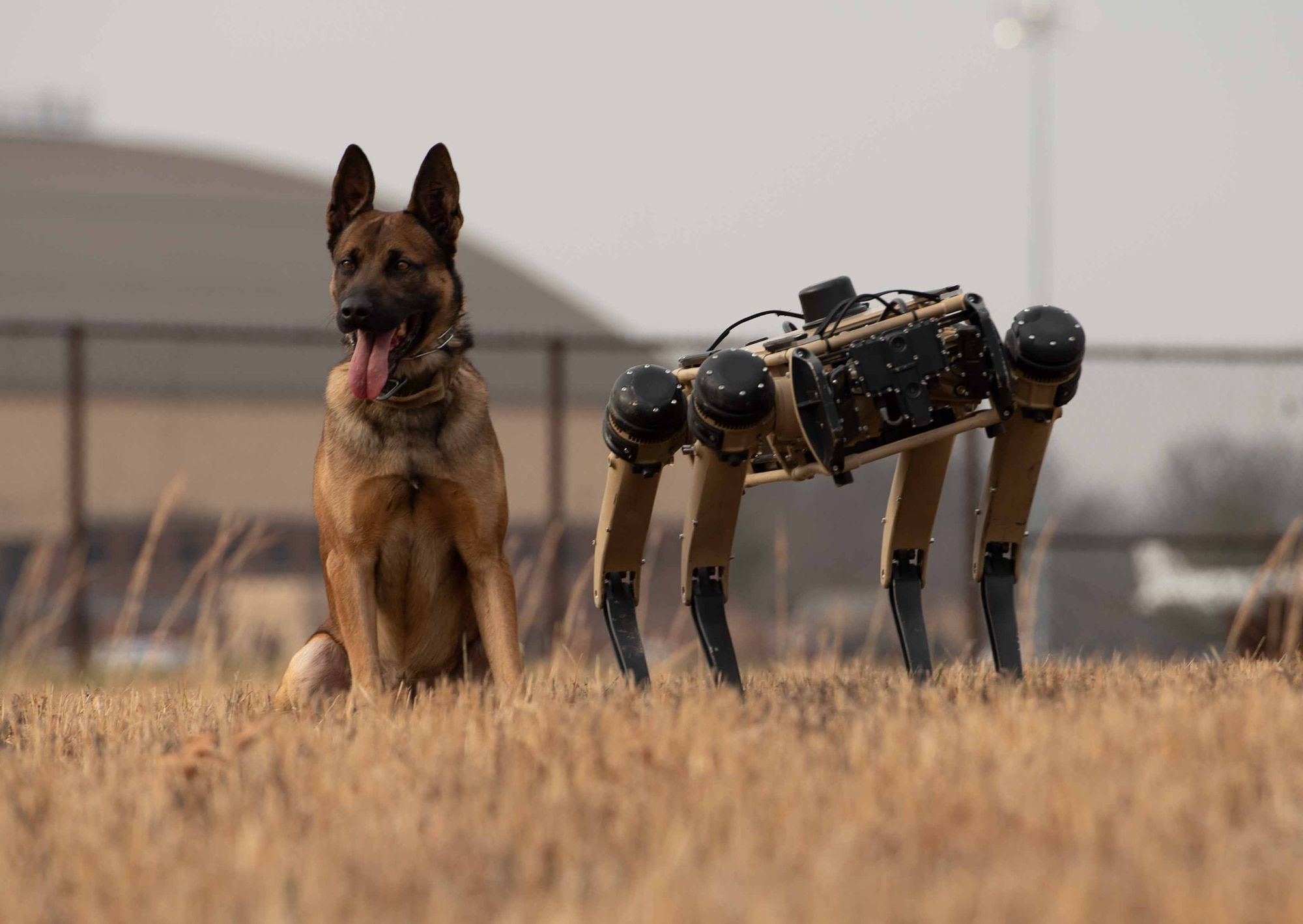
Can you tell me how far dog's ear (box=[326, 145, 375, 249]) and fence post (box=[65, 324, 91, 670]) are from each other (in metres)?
5.04

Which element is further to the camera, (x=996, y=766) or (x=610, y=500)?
(x=610, y=500)

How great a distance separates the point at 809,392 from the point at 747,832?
1599 mm

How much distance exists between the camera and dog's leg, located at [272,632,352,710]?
175 inches

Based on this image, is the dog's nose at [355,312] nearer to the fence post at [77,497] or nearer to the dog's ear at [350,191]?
the dog's ear at [350,191]

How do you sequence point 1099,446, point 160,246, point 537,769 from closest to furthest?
point 537,769, point 1099,446, point 160,246

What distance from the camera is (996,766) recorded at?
2846 millimetres

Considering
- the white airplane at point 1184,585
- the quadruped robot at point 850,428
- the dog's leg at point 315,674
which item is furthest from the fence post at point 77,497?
the white airplane at point 1184,585

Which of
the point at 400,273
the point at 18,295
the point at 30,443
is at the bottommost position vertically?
the point at 30,443

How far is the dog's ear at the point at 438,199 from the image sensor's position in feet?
14.9

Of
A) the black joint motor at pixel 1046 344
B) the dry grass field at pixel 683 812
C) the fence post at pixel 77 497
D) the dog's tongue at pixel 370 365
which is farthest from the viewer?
the fence post at pixel 77 497

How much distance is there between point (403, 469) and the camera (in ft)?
14.2

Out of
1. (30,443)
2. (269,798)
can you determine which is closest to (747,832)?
(269,798)

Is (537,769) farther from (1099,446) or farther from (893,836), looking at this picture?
(1099,446)

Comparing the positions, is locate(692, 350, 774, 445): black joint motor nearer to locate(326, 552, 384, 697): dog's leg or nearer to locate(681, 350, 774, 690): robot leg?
locate(681, 350, 774, 690): robot leg
